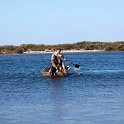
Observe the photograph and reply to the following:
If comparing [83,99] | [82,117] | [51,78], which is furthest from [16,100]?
[51,78]

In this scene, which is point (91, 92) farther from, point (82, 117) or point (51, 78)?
point (51, 78)

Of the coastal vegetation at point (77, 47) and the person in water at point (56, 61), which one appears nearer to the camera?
the person in water at point (56, 61)

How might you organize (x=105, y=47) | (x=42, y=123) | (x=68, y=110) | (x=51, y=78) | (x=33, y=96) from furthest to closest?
(x=105, y=47) < (x=51, y=78) < (x=33, y=96) < (x=68, y=110) < (x=42, y=123)

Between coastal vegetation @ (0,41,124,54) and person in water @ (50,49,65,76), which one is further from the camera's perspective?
coastal vegetation @ (0,41,124,54)

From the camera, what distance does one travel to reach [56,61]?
3756 cm

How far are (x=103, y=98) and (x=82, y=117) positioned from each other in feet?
17.4

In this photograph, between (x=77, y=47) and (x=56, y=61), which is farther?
(x=77, y=47)

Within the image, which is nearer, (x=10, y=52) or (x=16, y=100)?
(x=16, y=100)

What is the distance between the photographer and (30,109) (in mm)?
19297

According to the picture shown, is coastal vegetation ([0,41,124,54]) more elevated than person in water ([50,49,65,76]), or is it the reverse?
person in water ([50,49,65,76])

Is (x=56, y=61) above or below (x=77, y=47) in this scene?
above

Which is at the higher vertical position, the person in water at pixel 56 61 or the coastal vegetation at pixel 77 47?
the person in water at pixel 56 61

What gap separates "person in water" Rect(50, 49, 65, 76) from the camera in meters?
37.3

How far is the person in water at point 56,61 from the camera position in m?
37.3
